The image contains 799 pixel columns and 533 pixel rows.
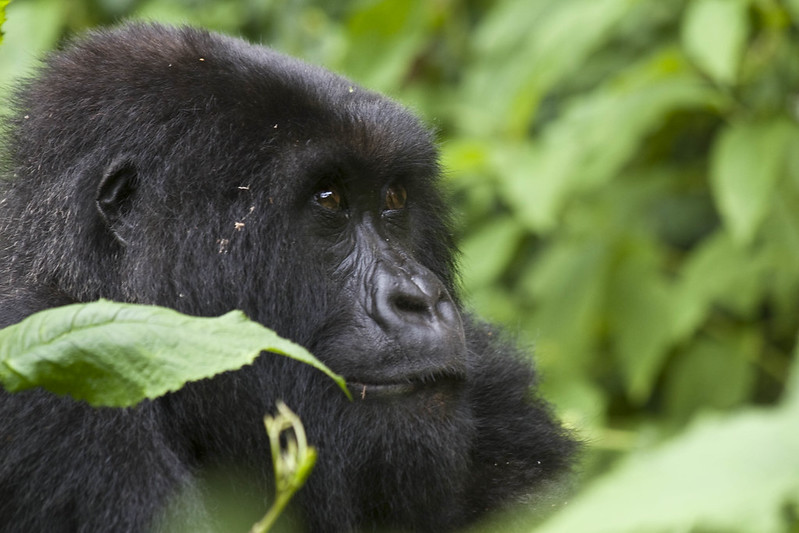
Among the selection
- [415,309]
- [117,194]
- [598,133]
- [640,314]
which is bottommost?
[415,309]

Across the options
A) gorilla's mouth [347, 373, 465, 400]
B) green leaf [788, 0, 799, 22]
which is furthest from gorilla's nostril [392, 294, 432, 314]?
green leaf [788, 0, 799, 22]

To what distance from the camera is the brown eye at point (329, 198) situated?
2104 millimetres

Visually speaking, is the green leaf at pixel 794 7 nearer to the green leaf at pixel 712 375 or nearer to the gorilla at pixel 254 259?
the green leaf at pixel 712 375

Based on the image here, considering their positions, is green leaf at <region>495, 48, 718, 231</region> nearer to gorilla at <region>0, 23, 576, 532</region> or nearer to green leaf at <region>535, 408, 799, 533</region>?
gorilla at <region>0, 23, 576, 532</region>

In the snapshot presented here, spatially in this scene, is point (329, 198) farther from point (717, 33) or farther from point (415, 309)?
point (717, 33)

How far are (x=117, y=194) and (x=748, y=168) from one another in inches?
100

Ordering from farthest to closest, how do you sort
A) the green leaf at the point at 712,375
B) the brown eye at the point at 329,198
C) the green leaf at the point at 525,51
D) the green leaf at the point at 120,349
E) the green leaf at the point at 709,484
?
the green leaf at the point at 712,375 < the green leaf at the point at 525,51 < the brown eye at the point at 329,198 < the green leaf at the point at 120,349 < the green leaf at the point at 709,484

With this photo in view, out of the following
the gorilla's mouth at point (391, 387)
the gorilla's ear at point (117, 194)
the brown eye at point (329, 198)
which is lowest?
the gorilla's mouth at point (391, 387)

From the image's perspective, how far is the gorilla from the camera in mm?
1944

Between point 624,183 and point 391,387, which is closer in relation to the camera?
point 391,387

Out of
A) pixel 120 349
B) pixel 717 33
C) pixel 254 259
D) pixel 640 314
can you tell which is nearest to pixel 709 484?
pixel 120 349

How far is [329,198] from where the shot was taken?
2.12m

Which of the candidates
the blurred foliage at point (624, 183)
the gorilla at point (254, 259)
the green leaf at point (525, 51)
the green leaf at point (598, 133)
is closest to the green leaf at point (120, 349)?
the gorilla at point (254, 259)

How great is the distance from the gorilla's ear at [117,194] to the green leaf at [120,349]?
2.14 feet
